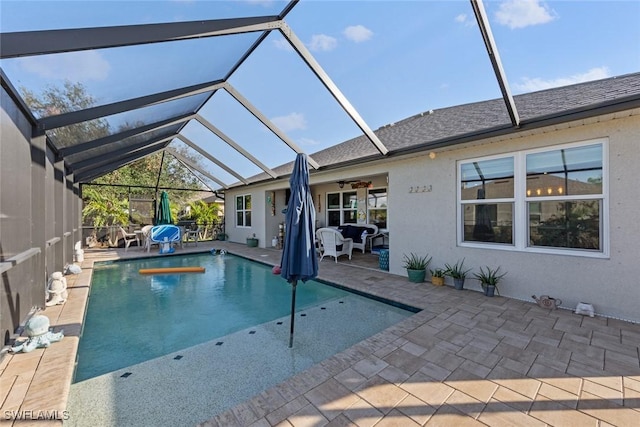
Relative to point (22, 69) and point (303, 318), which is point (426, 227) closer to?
point (303, 318)

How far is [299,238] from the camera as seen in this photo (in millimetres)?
3936

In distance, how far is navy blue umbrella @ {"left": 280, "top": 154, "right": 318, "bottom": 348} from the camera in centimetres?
389

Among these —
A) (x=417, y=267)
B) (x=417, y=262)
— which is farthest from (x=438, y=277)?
(x=417, y=262)

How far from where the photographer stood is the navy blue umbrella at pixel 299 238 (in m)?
3.89

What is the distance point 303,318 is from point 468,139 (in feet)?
15.7

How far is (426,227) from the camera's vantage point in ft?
21.9

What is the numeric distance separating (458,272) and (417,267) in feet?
3.01

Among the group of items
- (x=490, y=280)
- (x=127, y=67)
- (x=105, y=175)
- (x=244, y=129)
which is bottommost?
Answer: (x=490, y=280)

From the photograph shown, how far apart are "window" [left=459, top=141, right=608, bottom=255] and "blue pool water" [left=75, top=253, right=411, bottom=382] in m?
2.74

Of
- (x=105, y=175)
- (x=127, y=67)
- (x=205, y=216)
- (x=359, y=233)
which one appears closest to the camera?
(x=127, y=67)

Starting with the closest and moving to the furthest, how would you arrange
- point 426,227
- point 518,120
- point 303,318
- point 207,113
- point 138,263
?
point 518,120 < point 303,318 < point 426,227 < point 207,113 < point 138,263

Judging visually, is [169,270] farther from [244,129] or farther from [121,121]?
[244,129]

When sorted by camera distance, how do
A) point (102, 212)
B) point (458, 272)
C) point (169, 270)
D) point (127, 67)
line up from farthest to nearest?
point (102, 212) < point (169, 270) < point (458, 272) < point (127, 67)

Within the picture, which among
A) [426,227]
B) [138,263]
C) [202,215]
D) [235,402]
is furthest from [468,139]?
[202,215]
